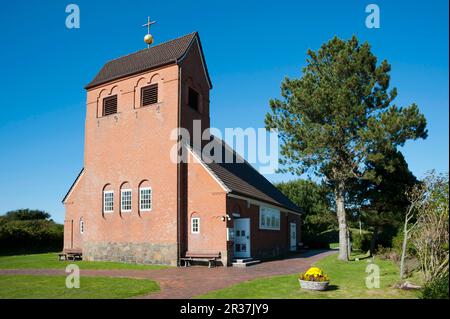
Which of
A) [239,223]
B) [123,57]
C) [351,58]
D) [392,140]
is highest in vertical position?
[123,57]

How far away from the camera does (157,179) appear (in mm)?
23922

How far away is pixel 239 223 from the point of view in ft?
80.4

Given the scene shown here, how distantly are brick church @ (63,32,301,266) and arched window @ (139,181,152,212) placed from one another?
0.06m

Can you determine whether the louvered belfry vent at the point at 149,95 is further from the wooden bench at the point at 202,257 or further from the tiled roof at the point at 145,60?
the wooden bench at the point at 202,257

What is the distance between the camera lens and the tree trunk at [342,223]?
25344 mm

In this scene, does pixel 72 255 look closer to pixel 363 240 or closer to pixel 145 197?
pixel 145 197

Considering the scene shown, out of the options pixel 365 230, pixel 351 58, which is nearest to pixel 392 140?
pixel 351 58

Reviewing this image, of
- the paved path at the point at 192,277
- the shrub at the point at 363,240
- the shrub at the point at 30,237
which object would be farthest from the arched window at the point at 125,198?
the shrub at the point at 363,240

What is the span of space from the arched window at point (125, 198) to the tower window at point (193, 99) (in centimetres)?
685

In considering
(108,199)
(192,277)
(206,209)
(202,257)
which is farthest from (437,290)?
(108,199)
